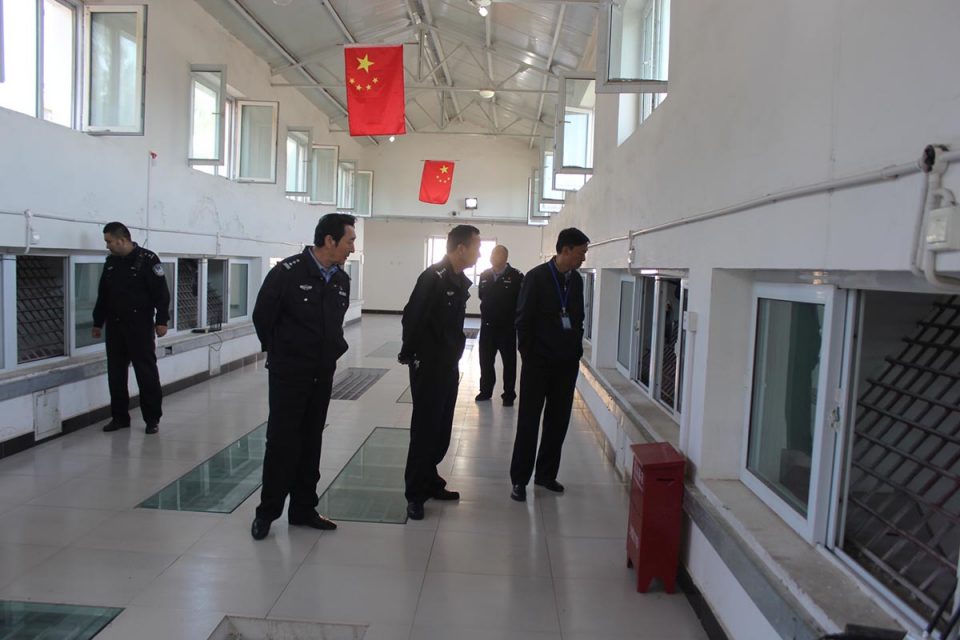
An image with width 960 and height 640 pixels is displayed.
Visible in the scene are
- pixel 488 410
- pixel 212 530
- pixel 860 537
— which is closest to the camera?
pixel 860 537

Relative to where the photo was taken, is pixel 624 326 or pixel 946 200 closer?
pixel 946 200

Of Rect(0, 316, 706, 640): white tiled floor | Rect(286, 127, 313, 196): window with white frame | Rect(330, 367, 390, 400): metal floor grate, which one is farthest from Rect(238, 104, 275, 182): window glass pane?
Rect(0, 316, 706, 640): white tiled floor

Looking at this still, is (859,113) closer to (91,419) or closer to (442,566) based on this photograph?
(442,566)

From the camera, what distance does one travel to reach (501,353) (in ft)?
21.8

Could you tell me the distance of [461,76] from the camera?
13.9 m

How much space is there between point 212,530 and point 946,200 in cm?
340

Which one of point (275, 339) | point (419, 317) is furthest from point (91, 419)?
point (419, 317)

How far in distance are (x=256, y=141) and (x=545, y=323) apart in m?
6.24

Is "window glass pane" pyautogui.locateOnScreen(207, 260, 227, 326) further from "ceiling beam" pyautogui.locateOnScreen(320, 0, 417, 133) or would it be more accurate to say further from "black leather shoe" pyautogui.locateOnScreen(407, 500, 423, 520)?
"black leather shoe" pyautogui.locateOnScreen(407, 500, 423, 520)

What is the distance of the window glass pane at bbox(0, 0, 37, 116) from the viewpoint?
4.62 metres

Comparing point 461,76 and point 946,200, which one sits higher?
point 461,76

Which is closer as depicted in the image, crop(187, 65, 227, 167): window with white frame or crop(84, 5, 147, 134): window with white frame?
crop(84, 5, 147, 134): window with white frame

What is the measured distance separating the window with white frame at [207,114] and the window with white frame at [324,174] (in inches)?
164

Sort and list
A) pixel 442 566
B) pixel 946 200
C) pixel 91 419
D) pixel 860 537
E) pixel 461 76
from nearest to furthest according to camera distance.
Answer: pixel 946 200 < pixel 860 537 < pixel 442 566 < pixel 91 419 < pixel 461 76
